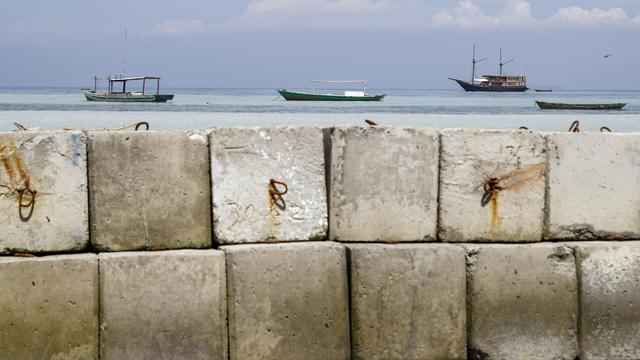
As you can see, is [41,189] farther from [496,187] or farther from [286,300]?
[496,187]

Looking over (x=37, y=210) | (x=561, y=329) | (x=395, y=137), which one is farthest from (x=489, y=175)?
(x=37, y=210)

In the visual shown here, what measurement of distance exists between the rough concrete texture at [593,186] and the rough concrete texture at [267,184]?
1.55 m

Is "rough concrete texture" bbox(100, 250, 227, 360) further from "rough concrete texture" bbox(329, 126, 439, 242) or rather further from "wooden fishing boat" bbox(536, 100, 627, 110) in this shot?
"wooden fishing boat" bbox(536, 100, 627, 110)

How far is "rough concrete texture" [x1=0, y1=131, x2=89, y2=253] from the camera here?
19.5 ft

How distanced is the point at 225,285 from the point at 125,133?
109 centimetres

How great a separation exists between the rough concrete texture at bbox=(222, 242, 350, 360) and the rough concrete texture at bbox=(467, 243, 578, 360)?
878 mm

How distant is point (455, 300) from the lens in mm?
6305

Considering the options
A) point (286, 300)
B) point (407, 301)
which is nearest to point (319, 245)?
point (286, 300)

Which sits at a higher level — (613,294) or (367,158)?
(367,158)

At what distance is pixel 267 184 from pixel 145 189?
2.48 feet

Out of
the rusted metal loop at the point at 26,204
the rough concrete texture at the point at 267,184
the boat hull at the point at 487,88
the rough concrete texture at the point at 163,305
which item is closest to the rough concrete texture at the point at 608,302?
the rough concrete texture at the point at 267,184

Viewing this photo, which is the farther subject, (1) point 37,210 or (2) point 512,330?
(2) point 512,330

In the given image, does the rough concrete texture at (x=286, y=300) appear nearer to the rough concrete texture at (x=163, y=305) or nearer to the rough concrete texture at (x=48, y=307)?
the rough concrete texture at (x=163, y=305)

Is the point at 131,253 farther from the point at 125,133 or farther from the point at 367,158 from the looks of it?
the point at 367,158
